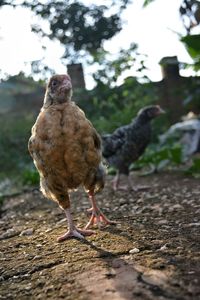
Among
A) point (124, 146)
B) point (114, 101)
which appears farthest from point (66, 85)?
point (114, 101)

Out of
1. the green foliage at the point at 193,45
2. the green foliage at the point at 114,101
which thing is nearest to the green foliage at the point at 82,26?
the green foliage at the point at 114,101

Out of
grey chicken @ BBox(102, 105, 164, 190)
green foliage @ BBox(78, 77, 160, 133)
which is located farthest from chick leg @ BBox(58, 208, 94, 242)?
green foliage @ BBox(78, 77, 160, 133)

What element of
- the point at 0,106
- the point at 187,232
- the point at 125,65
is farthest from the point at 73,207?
the point at 0,106

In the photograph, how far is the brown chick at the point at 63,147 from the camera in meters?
3.07

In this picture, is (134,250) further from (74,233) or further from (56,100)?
(56,100)

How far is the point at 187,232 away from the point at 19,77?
9.30 m

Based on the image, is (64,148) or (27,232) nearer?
(64,148)

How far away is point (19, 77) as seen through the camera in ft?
37.7

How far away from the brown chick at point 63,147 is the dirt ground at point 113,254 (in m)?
0.32

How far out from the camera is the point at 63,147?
3061mm

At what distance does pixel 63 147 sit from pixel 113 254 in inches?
33.5

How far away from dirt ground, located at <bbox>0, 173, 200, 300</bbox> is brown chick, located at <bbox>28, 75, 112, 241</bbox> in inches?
12.8

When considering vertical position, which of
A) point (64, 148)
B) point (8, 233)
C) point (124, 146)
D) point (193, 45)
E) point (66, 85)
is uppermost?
point (193, 45)

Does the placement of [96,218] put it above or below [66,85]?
below
